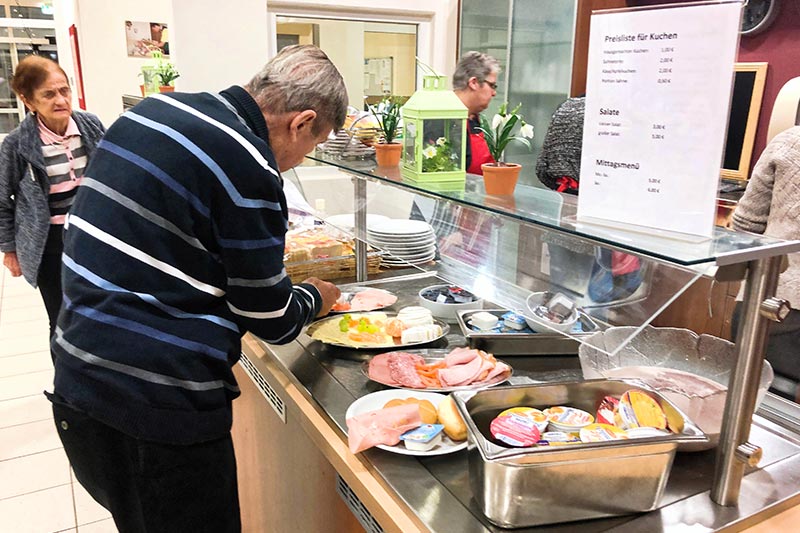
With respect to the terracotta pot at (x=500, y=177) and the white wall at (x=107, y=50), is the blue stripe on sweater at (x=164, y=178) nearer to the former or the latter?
the terracotta pot at (x=500, y=177)

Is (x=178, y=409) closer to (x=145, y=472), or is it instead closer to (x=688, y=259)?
(x=145, y=472)

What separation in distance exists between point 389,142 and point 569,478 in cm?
120

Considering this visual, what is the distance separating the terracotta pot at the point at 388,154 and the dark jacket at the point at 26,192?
65.1 inches

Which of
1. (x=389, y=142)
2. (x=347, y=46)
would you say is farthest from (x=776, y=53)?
(x=389, y=142)

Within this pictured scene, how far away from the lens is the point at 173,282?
126 centimetres

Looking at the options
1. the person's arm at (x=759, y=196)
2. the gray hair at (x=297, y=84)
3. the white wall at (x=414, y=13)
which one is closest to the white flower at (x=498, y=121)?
the gray hair at (x=297, y=84)

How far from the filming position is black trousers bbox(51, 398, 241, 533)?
1349 millimetres

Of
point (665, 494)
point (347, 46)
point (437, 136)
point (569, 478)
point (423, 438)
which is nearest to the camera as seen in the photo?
point (569, 478)

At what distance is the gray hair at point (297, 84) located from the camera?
54.5 inches

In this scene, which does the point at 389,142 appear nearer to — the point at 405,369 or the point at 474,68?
the point at 405,369

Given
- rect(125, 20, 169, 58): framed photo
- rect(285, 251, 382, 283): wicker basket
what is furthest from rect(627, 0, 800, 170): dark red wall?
rect(125, 20, 169, 58): framed photo

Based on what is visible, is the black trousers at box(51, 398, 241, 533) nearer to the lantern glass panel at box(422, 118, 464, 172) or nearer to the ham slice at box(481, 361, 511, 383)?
the ham slice at box(481, 361, 511, 383)

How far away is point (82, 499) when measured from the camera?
2.65 meters

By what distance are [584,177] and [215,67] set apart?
335cm
